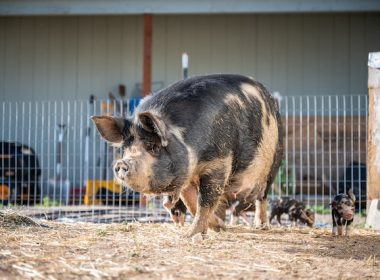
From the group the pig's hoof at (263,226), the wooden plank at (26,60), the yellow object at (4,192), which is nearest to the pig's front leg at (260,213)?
the pig's hoof at (263,226)

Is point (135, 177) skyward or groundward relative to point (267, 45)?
groundward

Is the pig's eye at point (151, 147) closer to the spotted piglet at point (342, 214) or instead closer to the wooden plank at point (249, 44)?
the spotted piglet at point (342, 214)

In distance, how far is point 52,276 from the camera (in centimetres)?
403

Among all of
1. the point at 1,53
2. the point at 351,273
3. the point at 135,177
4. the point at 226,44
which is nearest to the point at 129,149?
the point at 135,177

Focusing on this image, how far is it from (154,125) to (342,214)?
108 inches

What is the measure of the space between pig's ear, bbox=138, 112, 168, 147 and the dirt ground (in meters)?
0.83

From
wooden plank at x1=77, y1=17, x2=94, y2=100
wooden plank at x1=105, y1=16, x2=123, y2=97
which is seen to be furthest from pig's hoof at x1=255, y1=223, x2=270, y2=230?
wooden plank at x1=77, y1=17, x2=94, y2=100

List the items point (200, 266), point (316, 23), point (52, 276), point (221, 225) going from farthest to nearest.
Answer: point (316, 23), point (221, 225), point (200, 266), point (52, 276)

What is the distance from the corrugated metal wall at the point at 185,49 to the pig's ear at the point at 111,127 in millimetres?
11000

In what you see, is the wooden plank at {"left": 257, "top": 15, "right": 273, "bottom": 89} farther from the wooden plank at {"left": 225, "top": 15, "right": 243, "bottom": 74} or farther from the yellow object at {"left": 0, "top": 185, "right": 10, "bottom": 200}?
the yellow object at {"left": 0, "top": 185, "right": 10, "bottom": 200}

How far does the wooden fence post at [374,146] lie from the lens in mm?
8570

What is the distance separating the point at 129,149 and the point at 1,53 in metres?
12.8

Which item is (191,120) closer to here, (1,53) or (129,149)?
(129,149)

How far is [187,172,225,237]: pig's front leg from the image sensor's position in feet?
20.3
